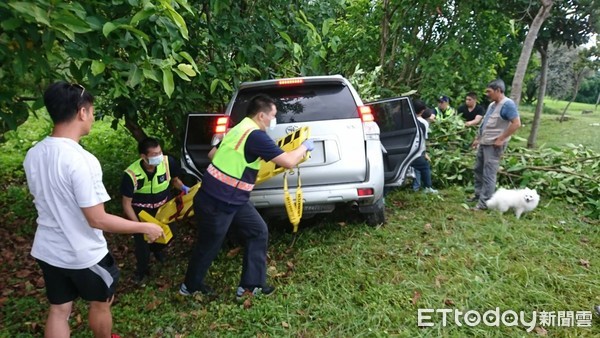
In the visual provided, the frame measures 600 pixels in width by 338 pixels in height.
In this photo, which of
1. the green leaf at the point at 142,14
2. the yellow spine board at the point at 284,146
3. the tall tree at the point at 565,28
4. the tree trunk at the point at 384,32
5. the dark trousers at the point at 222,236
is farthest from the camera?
the tall tree at the point at 565,28

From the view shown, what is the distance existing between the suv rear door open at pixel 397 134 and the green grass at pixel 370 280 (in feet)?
2.01

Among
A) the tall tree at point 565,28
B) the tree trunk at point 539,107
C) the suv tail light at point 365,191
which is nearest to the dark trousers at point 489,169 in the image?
the suv tail light at point 365,191

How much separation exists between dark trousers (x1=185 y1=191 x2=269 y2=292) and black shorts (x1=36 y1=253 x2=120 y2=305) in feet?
2.68

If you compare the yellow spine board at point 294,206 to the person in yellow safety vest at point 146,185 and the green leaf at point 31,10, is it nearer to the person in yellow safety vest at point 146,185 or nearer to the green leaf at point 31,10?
the person in yellow safety vest at point 146,185

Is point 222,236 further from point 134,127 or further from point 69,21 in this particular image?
point 134,127

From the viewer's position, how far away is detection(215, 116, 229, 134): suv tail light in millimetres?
3939

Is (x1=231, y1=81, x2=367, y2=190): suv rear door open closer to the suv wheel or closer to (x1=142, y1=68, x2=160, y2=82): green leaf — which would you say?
the suv wheel

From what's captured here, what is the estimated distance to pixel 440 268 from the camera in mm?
3543

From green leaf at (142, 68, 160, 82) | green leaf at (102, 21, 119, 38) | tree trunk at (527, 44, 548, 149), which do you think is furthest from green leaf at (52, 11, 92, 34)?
tree trunk at (527, 44, 548, 149)

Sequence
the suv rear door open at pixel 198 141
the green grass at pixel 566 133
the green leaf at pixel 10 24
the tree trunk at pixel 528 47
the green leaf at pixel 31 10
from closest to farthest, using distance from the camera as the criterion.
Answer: the green leaf at pixel 31 10, the green leaf at pixel 10 24, the suv rear door open at pixel 198 141, the tree trunk at pixel 528 47, the green grass at pixel 566 133

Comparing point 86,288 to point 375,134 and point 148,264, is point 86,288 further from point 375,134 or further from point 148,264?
point 375,134

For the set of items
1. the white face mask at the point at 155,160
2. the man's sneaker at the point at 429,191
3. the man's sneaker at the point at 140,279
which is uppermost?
the white face mask at the point at 155,160

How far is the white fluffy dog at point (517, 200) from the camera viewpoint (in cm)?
464

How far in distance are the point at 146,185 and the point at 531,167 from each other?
5236 millimetres
